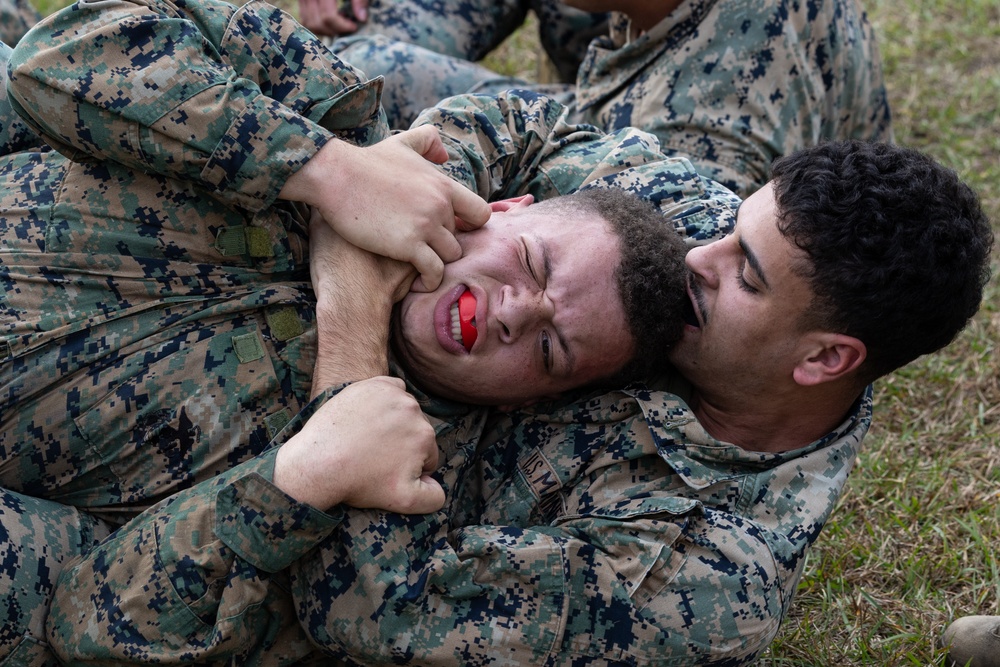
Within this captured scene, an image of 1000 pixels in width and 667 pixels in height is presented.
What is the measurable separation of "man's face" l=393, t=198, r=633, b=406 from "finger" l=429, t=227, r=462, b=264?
3 cm

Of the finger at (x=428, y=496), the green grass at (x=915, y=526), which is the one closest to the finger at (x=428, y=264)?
the finger at (x=428, y=496)

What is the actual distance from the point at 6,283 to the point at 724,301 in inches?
78.5

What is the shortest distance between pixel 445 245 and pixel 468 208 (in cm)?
13

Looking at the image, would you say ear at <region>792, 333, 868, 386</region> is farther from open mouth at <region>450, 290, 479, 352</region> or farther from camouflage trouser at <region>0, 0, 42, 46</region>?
camouflage trouser at <region>0, 0, 42, 46</region>

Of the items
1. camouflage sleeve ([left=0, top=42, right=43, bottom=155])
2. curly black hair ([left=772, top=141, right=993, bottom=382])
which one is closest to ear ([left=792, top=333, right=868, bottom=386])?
curly black hair ([left=772, top=141, right=993, bottom=382])

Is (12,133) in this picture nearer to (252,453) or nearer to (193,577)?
(252,453)

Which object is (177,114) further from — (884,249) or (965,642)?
(965,642)

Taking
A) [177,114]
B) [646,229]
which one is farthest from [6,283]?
[646,229]

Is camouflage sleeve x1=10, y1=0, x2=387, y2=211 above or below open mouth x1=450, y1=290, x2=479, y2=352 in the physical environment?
above

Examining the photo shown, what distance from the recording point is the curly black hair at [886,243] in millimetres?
2852

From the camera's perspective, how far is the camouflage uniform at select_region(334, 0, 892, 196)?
4.54m

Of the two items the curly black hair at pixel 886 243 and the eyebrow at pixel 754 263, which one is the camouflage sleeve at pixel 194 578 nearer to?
the eyebrow at pixel 754 263

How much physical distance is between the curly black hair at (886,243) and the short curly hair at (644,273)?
0.34 meters

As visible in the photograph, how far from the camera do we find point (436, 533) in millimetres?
2855
